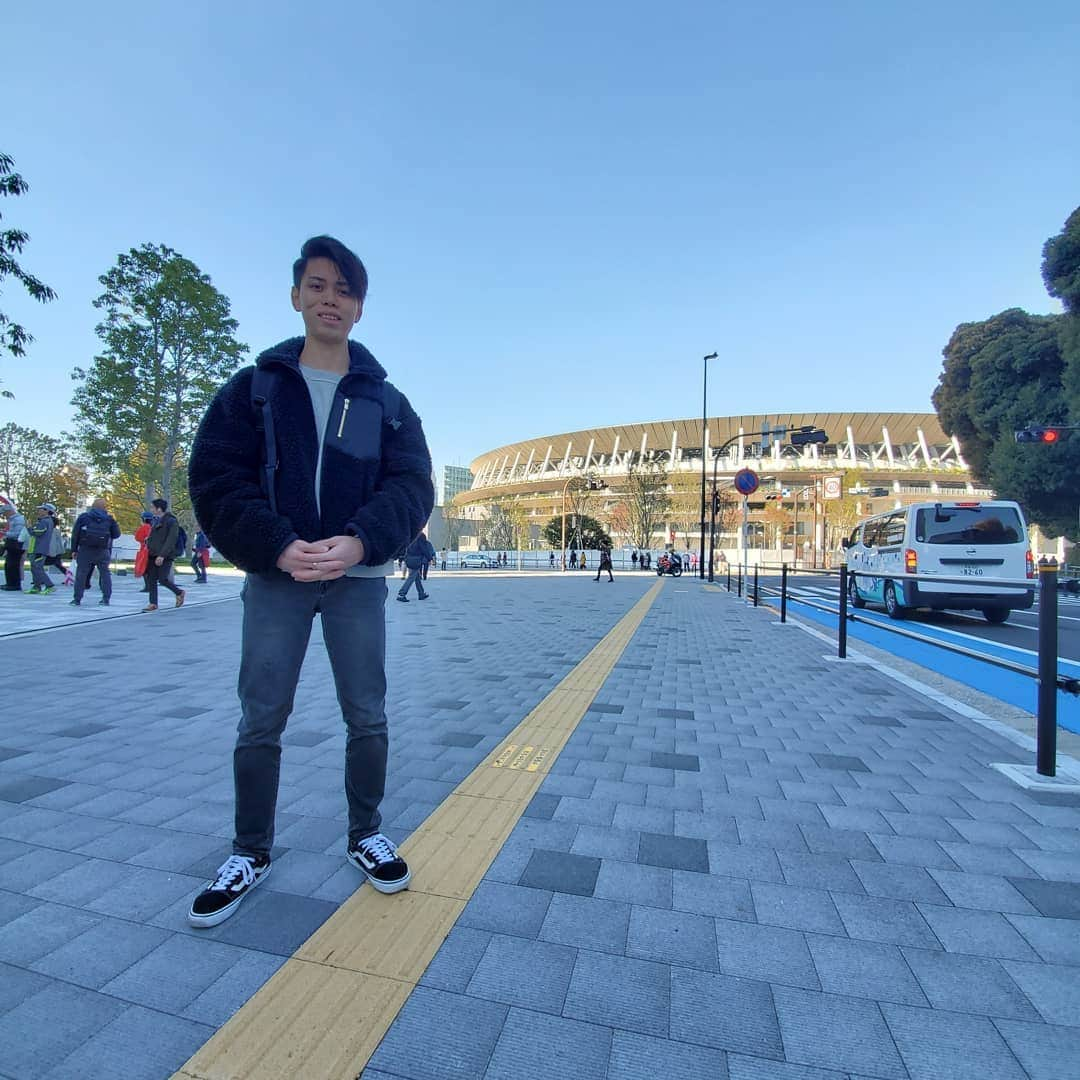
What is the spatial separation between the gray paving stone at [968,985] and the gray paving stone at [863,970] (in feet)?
0.12

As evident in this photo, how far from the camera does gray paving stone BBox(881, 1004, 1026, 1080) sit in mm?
1259

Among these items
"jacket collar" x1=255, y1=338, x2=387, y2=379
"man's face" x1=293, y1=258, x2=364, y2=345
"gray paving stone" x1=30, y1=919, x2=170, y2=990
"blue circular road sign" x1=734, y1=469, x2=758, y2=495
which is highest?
"blue circular road sign" x1=734, y1=469, x2=758, y2=495

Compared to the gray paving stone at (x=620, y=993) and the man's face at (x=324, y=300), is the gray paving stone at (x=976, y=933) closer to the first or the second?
the gray paving stone at (x=620, y=993)

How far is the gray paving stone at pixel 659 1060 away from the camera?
125cm

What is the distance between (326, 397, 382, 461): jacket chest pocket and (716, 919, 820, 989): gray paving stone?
1788 millimetres

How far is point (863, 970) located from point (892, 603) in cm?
997

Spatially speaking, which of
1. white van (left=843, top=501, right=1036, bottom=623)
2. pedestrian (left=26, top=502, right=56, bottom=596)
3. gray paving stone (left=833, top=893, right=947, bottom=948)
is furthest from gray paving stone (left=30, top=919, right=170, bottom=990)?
pedestrian (left=26, top=502, right=56, bottom=596)

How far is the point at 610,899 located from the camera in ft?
6.24

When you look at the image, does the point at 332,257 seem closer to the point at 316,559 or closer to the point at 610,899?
the point at 316,559

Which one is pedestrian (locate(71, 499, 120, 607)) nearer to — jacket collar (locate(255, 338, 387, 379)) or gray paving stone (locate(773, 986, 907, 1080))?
jacket collar (locate(255, 338, 387, 379))

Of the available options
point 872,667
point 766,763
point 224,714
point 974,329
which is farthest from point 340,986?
point 974,329

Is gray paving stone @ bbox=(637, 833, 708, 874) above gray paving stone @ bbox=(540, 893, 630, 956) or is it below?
below

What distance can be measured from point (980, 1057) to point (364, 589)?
1.90 meters

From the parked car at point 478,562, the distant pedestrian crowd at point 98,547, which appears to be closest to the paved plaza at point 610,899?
the distant pedestrian crowd at point 98,547
